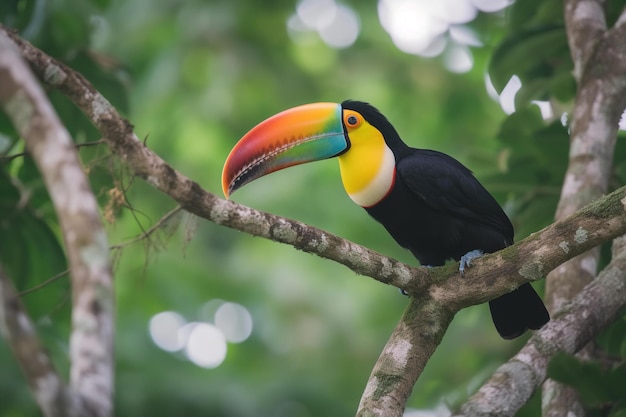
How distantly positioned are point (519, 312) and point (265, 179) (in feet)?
18.9

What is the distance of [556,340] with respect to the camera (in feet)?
13.2

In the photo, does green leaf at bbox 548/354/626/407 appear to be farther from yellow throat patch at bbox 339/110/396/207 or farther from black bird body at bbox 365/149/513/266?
yellow throat patch at bbox 339/110/396/207

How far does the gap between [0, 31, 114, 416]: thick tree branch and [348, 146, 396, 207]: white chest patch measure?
8.07 ft

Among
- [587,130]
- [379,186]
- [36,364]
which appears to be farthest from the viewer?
[587,130]

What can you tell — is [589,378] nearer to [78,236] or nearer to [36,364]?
[78,236]

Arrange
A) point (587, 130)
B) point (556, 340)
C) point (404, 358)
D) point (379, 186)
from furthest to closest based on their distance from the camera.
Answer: point (587, 130) < point (379, 186) < point (556, 340) < point (404, 358)

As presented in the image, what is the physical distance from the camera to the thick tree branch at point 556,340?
12.5 ft

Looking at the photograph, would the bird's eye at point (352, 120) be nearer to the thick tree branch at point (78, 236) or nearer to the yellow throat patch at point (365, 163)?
the yellow throat patch at point (365, 163)

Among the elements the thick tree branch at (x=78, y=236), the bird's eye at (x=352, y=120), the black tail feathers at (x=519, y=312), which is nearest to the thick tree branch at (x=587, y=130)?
the black tail feathers at (x=519, y=312)

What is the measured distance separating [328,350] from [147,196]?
2.51 meters

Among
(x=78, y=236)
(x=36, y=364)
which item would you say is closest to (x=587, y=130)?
(x=78, y=236)

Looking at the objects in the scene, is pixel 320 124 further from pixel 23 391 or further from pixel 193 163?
pixel 193 163

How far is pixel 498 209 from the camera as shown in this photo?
457cm

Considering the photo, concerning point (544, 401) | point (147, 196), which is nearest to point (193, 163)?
point (147, 196)
